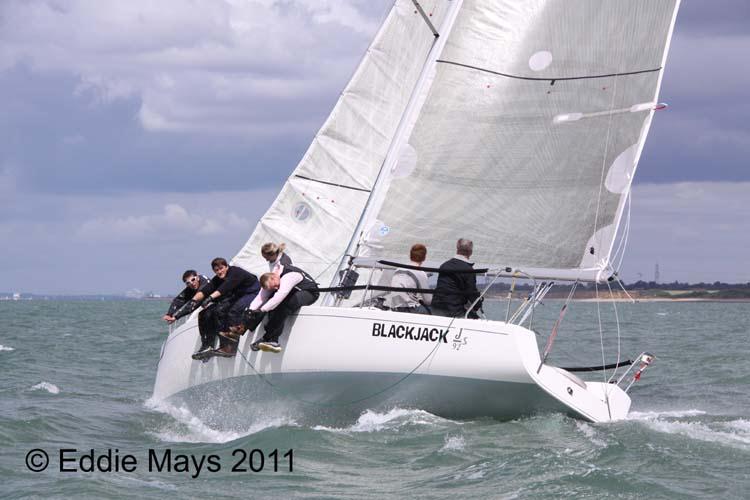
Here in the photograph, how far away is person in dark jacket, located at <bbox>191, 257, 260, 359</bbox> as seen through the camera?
10.7m

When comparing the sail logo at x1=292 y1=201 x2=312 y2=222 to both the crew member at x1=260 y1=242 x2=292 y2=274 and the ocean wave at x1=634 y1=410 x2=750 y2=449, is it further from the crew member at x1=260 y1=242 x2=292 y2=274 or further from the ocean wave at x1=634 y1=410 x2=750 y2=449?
the ocean wave at x1=634 y1=410 x2=750 y2=449

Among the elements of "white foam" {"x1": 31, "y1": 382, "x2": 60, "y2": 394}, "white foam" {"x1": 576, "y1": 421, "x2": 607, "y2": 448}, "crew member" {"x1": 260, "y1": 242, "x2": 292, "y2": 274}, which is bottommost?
"white foam" {"x1": 31, "y1": 382, "x2": 60, "y2": 394}

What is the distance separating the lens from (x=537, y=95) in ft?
37.0

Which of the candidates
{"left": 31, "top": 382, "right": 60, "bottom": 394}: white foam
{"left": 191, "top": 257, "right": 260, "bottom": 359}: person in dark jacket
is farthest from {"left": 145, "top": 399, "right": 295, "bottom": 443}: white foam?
{"left": 31, "top": 382, "right": 60, "bottom": 394}: white foam

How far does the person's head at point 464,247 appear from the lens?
33.7 feet

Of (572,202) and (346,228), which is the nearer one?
(572,202)

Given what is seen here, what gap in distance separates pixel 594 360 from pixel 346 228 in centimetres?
948

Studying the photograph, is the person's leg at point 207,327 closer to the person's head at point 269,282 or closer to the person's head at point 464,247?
the person's head at point 269,282

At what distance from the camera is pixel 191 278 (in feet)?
39.1

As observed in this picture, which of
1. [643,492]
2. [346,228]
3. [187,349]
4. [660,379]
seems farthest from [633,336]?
[643,492]

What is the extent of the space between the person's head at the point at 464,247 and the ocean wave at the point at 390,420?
158 cm

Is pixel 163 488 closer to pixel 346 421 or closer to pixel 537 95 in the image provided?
pixel 346 421

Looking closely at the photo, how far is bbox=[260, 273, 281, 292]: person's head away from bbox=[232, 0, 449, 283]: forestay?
2.84m

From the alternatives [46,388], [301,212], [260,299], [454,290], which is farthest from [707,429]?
[46,388]
